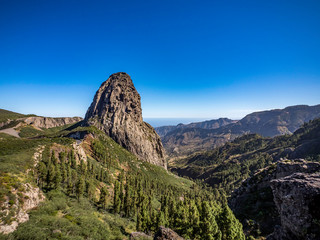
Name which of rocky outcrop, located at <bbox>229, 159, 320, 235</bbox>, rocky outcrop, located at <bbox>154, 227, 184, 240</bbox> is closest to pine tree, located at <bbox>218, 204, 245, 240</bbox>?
rocky outcrop, located at <bbox>229, 159, 320, 235</bbox>

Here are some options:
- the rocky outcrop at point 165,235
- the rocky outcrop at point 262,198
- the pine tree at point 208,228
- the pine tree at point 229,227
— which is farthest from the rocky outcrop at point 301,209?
the rocky outcrop at point 262,198

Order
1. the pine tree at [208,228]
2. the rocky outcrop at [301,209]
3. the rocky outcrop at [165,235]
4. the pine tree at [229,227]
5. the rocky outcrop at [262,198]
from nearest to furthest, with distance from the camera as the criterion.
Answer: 1. the rocky outcrop at [301,209]
2. the rocky outcrop at [165,235]
3. the pine tree at [229,227]
4. the pine tree at [208,228]
5. the rocky outcrop at [262,198]

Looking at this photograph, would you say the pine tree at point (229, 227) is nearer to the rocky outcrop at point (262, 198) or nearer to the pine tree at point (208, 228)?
the pine tree at point (208, 228)

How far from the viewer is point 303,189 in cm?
2483

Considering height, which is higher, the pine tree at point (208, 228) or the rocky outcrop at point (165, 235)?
the rocky outcrop at point (165, 235)

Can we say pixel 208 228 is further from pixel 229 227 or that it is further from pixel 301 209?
pixel 301 209

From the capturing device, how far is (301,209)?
2458 cm

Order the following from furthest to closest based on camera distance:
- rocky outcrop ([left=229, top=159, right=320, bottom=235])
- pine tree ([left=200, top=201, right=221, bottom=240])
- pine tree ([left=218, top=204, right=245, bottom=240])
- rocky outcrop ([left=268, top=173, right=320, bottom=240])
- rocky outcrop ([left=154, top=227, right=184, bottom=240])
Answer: rocky outcrop ([left=229, top=159, right=320, bottom=235]), pine tree ([left=200, top=201, right=221, bottom=240]), pine tree ([left=218, top=204, right=245, bottom=240]), rocky outcrop ([left=154, top=227, right=184, bottom=240]), rocky outcrop ([left=268, top=173, right=320, bottom=240])

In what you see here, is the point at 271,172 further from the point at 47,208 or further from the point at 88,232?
the point at 47,208

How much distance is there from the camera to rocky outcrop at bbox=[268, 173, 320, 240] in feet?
75.9

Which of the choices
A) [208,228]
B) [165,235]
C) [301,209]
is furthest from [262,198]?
[165,235]

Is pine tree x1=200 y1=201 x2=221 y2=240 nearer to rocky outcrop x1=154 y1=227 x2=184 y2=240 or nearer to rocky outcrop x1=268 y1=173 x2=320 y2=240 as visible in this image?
rocky outcrop x1=268 y1=173 x2=320 y2=240

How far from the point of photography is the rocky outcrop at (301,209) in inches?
911

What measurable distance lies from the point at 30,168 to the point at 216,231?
222 ft
